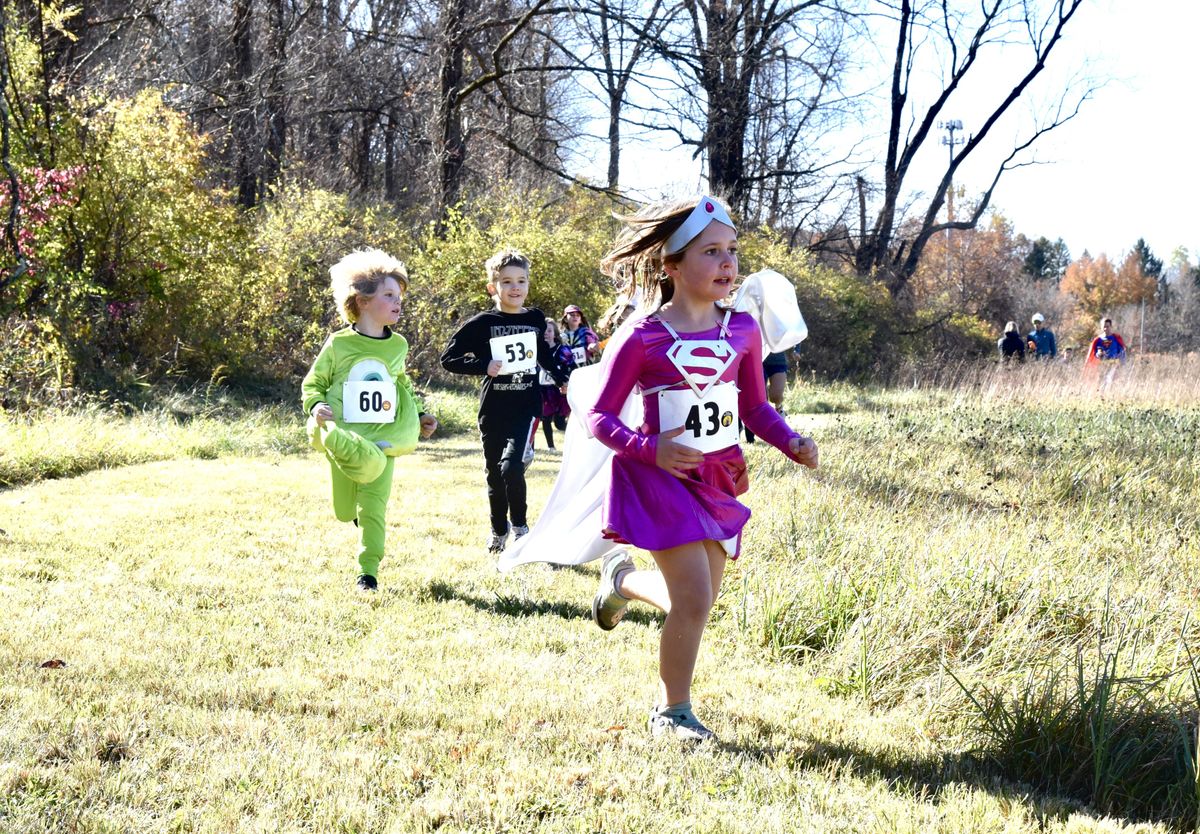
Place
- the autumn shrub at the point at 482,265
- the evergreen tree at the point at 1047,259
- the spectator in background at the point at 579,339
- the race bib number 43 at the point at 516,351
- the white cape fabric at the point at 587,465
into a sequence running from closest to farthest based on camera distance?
1. the white cape fabric at the point at 587,465
2. the race bib number 43 at the point at 516,351
3. the spectator in background at the point at 579,339
4. the autumn shrub at the point at 482,265
5. the evergreen tree at the point at 1047,259

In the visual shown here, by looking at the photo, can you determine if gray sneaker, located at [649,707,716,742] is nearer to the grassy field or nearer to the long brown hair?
the grassy field

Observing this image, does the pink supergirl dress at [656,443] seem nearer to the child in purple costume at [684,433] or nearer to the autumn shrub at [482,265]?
the child in purple costume at [684,433]

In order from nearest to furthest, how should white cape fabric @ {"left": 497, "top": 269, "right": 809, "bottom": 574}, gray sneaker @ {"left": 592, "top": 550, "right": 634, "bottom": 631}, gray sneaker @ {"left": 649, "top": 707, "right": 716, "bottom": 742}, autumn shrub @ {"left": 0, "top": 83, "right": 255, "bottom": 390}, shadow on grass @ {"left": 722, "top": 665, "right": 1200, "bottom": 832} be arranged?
1. shadow on grass @ {"left": 722, "top": 665, "right": 1200, "bottom": 832}
2. gray sneaker @ {"left": 649, "top": 707, "right": 716, "bottom": 742}
3. gray sneaker @ {"left": 592, "top": 550, "right": 634, "bottom": 631}
4. white cape fabric @ {"left": 497, "top": 269, "right": 809, "bottom": 574}
5. autumn shrub @ {"left": 0, "top": 83, "right": 255, "bottom": 390}

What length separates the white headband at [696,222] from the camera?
3904 millimetres

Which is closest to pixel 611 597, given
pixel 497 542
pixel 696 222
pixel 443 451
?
pixel 696 222

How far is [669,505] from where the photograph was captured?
3.73 meters

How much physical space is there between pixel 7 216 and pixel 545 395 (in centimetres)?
747

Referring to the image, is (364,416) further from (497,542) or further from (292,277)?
(292,277)

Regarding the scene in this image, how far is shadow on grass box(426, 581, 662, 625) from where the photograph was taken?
5418mm

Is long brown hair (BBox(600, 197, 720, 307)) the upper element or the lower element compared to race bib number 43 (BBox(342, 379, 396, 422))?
upper

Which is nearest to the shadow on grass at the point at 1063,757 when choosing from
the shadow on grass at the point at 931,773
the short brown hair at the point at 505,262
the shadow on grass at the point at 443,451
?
the shadow on grass at the point at 931,773

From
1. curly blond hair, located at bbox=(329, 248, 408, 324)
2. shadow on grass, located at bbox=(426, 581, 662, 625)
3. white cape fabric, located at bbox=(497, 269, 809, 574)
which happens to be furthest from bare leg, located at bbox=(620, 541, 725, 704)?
curly blond hair, located at bbox=(329, 248, 408, 324)

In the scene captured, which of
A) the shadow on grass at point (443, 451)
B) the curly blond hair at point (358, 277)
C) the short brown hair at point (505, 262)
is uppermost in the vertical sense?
the short brown hair at point (505, 262)

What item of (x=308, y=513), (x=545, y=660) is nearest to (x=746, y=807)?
(x=545, y=660)
